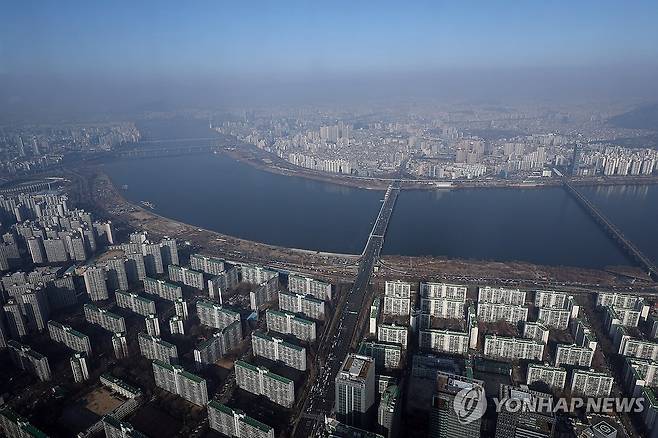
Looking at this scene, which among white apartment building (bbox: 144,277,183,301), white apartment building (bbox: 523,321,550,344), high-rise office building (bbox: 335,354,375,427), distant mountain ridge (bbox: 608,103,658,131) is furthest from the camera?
distant mountain ridge (bbox: 608,103,658,131)

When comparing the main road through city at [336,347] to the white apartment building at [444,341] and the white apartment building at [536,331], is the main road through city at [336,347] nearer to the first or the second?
the white apartment building at [444,341]

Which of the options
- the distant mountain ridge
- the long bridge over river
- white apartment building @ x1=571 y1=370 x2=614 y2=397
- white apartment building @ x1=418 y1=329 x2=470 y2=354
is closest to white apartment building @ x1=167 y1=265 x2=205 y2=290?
white apartment building @ x1=418 y1=329 x2=470 y2=354

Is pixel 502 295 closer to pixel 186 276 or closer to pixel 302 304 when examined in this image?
pixel 302 304

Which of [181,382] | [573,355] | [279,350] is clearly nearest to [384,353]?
[279,350]

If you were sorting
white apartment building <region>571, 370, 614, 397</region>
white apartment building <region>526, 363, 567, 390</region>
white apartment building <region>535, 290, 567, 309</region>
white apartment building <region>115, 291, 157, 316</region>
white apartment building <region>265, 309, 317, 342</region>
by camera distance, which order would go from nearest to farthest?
white apartment building <region>571, 370, 614, 397</region> < white apartment building <region>526, 363, 567, 390</region> < white apartment building <region>265, 309, 317, 342</region> < white apartment building <region>115, 291, 157, 316</region> < white apartment building <region>535, 290, 567, 309</region>

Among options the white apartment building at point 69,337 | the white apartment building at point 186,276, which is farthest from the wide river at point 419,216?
the white apartment building at point 69,337

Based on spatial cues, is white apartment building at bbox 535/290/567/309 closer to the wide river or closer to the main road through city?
the wide river
